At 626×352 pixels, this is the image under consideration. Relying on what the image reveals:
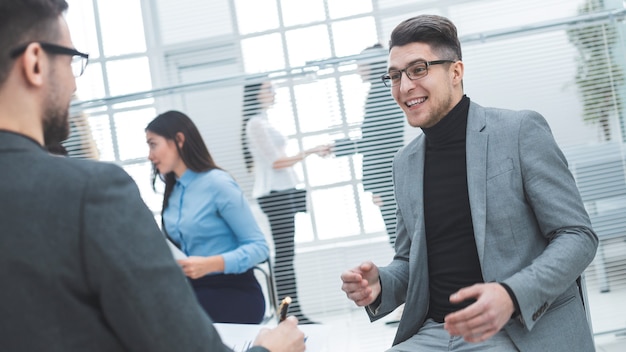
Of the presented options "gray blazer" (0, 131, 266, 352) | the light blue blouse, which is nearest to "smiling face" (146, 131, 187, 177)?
the light blue blouse

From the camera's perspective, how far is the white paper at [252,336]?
4.84 ft

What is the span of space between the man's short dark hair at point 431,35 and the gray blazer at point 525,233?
0.21 m

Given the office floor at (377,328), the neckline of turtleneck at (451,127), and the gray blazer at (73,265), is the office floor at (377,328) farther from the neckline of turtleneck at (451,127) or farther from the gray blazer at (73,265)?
the gray blazer at (73,265)

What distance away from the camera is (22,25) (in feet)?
3.13

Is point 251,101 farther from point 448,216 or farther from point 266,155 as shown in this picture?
point 448,216

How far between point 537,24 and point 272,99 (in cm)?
148

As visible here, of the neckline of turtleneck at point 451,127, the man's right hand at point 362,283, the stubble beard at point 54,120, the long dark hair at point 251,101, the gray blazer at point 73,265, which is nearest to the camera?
the gray blazer at point 73,265

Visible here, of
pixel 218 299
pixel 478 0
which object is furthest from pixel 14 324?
pixel 478 0

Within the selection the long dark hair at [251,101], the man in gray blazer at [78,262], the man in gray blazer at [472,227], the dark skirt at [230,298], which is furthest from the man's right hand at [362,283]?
the long dark hair at [251,101]

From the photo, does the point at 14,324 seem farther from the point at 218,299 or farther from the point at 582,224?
the point at 218,299

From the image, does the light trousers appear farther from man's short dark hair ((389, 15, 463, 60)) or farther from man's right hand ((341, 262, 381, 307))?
man's short dark hair ((389, 15, 463, 60))

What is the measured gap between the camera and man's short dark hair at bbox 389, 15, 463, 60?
2006 millimetres

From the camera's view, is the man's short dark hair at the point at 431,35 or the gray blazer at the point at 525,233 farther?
the man's short dark hair at the point at 431,35

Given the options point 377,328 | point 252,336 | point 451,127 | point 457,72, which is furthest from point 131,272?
point 377,328
